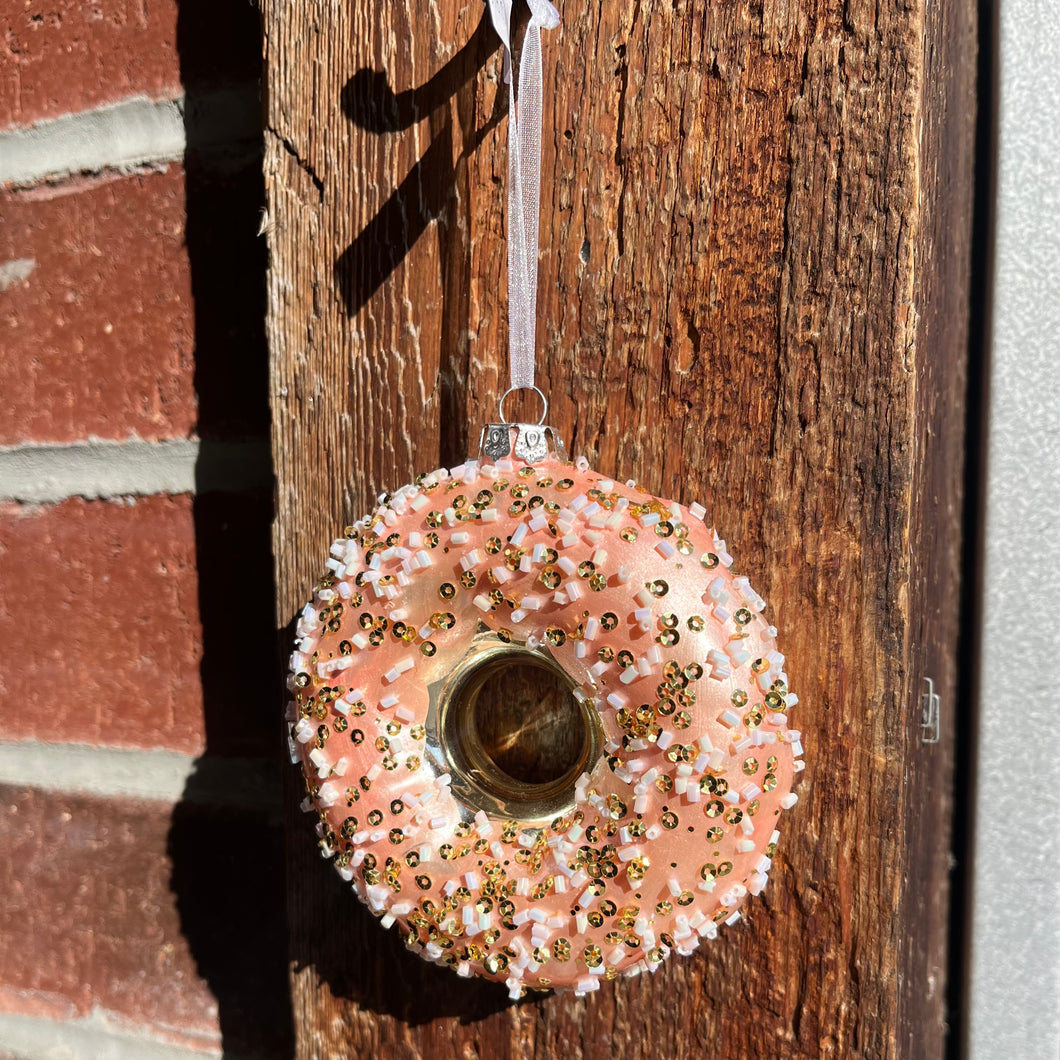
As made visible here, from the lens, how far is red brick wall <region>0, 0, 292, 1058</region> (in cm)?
78

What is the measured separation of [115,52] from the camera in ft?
2.58

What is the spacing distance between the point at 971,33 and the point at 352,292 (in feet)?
2.25

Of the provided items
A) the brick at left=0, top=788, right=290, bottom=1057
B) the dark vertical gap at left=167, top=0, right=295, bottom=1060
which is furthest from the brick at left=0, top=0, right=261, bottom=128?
the brick at left=0, top=788, right=290, bottom=1057

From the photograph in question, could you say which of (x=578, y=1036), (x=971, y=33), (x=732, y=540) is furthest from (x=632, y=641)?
(x=971, y=33)

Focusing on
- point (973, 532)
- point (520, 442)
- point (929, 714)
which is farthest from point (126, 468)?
point (973, 532)

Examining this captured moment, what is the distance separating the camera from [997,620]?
88 cm

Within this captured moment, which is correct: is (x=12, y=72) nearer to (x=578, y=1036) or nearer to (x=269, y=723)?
(x=269, y=723)

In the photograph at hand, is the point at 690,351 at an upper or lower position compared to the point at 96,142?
lower

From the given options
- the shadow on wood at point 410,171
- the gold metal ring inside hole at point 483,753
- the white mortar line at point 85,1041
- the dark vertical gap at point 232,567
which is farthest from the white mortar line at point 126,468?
the white mortar line at point 85,1041

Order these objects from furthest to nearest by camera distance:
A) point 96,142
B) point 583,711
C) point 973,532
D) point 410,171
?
point 973,532
point 96,142
point 410,171
point 583,711

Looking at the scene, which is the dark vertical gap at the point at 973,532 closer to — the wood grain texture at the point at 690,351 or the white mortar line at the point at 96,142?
the wood grain texture at the point at 690,351

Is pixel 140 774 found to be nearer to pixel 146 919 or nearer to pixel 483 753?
pixel 146 919

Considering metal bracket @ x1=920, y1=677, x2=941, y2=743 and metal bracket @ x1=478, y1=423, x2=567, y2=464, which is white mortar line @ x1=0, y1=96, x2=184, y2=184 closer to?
metal bracket @ x1=478, y1=423, x2=567, y2=464

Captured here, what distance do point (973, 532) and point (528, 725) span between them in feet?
1.78
